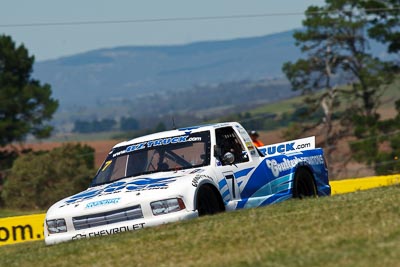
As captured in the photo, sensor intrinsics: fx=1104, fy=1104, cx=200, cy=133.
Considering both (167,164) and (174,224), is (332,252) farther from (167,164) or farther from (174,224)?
(167,164)

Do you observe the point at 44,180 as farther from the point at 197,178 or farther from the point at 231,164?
the point at 197,178

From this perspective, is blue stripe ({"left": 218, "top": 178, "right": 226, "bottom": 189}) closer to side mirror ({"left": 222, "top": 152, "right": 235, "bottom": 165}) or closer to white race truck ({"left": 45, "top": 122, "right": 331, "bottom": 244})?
white race truck ({"left": 45, "top": 122, "right": 331, "bottom": 244})

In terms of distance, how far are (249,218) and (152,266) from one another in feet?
8.60

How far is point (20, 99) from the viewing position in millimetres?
73750

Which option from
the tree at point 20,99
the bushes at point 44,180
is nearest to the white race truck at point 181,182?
the bushes at point 44,180

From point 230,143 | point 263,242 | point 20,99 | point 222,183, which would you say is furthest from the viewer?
point 20,99

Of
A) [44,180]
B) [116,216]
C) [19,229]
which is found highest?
[116,216]

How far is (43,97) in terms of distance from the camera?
2948 inches

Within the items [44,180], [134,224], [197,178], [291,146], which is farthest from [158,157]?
[44,180]

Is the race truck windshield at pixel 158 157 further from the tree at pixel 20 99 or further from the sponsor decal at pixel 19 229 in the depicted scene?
the tree at pixel 20 99

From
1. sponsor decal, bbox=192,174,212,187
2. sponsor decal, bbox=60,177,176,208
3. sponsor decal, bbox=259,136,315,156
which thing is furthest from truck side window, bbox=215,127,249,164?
sponsor decal, bbox=259,136,315,156

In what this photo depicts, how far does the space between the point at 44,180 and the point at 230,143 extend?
1488 inches

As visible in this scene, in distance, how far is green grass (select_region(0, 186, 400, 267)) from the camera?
29.4 feet

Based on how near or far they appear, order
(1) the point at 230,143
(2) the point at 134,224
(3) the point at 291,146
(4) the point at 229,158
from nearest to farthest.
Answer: (2) the point at 134,224, (4) the point at 229,158, (1) the point at 230,143, (3) the point at 291,146
